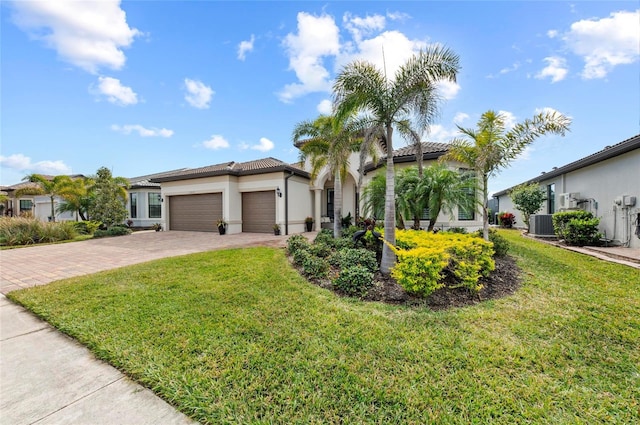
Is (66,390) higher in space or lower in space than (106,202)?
lower

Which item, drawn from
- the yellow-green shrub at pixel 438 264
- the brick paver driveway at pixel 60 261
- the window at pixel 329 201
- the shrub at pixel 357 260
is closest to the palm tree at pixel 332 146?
the shrub at pixel 357 260

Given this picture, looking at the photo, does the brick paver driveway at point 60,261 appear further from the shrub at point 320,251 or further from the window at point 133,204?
the window at point 133,204

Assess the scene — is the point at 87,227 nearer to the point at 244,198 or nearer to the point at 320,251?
the point at 244,198

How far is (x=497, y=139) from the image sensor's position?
23.9 feet

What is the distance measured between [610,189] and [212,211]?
19107 millimetres

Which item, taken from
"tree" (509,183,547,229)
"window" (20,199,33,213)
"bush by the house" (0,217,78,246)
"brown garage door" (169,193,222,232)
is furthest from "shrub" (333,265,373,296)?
"window" (20,199,33,213)

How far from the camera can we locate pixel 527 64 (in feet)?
29.8

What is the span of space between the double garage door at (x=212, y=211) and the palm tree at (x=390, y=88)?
9.58m

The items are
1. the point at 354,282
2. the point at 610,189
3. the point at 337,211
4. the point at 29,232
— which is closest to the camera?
the point at 354,282

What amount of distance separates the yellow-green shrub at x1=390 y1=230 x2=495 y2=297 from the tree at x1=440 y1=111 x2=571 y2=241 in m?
2.21

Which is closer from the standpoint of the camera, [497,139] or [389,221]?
[389,221]

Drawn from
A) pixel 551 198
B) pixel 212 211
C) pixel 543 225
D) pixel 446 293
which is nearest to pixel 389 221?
pixel 446 293

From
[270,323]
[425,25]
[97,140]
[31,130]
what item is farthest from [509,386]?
[97,140]

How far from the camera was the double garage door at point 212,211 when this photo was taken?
49.7 ft
